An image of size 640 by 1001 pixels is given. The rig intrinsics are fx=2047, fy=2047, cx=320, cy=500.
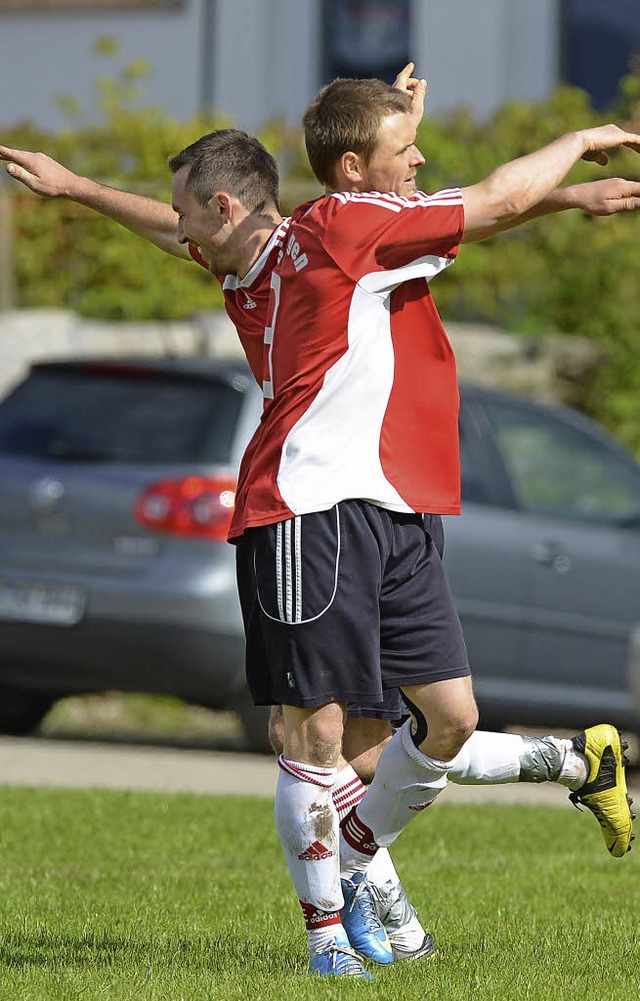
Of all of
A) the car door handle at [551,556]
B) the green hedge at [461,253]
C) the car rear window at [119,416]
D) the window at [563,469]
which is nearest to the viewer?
the car rear window at [119,416]

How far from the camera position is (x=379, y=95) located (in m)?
4.35

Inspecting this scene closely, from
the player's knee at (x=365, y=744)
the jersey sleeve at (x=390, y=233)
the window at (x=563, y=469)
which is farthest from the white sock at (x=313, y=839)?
the window at (x=563, y=469)

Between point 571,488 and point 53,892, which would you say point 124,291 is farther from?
point 53,892

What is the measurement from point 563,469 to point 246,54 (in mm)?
9126

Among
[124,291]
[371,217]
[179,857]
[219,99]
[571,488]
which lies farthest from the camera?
[219,99]

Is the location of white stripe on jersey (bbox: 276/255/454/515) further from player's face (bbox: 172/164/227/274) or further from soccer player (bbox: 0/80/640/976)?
player's face (bbox: 172/164/227/274)

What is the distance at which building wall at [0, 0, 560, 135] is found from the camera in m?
16.8

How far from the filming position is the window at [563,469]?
934cm


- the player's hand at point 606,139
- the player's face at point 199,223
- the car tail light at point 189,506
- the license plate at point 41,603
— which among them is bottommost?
the license plate at point 41,603

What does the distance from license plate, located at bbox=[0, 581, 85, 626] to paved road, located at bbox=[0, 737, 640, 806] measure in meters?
0.61

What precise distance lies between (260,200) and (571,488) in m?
5.10

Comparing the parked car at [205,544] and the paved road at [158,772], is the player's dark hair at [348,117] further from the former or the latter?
the parked car at [205,544]

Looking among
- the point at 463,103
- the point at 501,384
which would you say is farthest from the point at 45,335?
the point at 463,103

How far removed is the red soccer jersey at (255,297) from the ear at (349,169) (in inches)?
6.4
